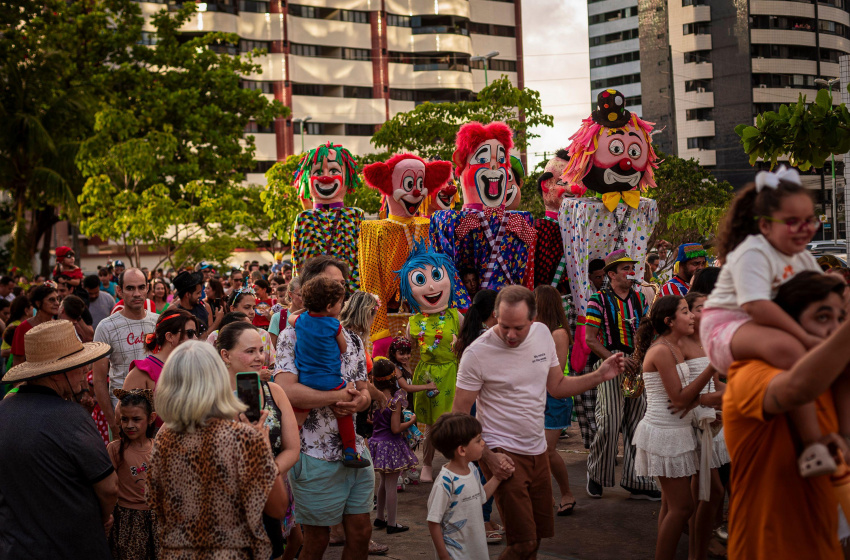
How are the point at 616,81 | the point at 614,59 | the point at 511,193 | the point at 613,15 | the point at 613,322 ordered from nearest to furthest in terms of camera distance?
1. the point at 613,322
2. the point at 511,193
3. the point at 613,15
4. the point at 614,59
5. the point at 616,81

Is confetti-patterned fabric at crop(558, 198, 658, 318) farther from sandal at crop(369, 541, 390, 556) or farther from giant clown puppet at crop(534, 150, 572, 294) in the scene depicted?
sandal at crop(369, 541, 390, 556)

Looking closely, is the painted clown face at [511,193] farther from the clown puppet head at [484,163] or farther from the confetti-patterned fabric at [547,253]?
the confetti-patterned fabric at [547,253]

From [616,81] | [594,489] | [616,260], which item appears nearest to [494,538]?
[594,489]

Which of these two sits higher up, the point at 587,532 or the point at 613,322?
the point at 613,322

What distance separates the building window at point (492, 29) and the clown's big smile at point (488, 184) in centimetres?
4772

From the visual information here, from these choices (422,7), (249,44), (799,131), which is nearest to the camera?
(799,131)

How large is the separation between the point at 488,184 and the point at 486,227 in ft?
1.85

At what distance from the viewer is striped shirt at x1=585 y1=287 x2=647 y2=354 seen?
673 centimetres

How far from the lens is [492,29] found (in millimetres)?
55469

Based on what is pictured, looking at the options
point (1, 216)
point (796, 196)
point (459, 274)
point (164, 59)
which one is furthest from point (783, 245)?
point (1, 216)

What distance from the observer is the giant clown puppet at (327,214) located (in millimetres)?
9891

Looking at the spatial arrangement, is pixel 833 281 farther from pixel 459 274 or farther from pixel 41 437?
pixel 459 274

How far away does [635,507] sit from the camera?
6.61 metres

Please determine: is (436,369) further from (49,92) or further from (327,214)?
(49,92)
